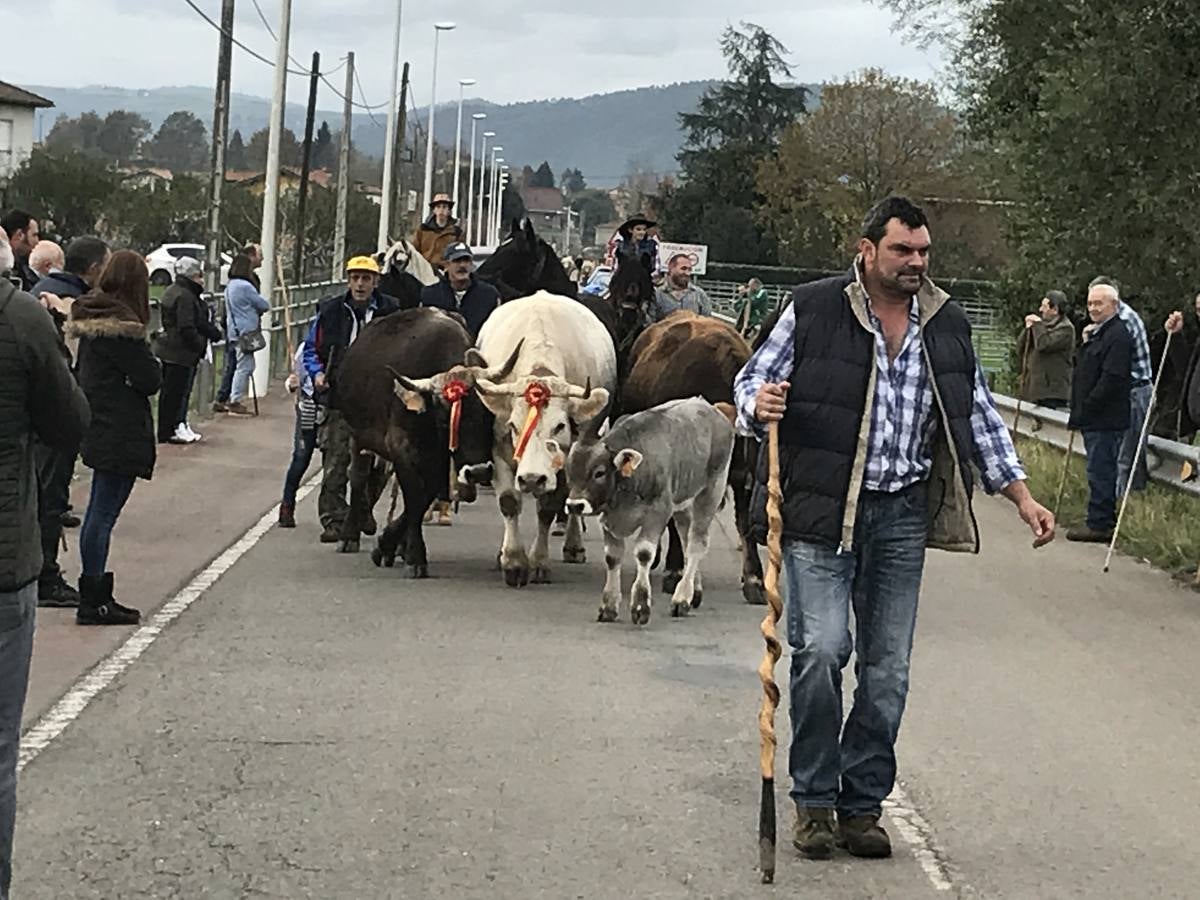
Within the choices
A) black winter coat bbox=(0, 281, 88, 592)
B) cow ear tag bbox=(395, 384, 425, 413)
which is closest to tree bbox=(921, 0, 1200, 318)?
cow ear tag bbox=(395, 384, 425, 413)

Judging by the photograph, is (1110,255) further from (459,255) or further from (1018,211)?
(459,255)

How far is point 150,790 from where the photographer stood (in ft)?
26.3

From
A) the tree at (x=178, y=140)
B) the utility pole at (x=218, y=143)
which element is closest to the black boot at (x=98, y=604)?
the utility pole at (x=218, y=143)

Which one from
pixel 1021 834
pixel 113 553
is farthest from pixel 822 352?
pixel 113 553

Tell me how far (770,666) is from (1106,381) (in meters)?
11.5

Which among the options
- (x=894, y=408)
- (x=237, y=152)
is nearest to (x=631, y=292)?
(x=894, y=408)

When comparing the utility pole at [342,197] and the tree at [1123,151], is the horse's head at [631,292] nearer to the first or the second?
the tree at [1123,151]

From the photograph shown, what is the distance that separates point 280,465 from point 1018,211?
936 cm

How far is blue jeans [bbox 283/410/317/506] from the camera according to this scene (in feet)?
53.8

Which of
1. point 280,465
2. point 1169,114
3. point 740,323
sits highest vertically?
point 1169,114

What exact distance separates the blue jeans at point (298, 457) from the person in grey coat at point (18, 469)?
10180 millimetres

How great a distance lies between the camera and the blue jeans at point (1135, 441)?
18.1 metres

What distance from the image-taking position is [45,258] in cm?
1386

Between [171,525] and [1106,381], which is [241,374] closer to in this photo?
[171,525]
